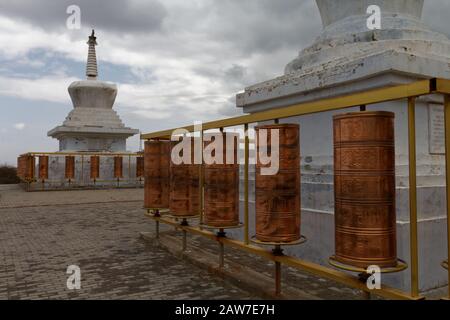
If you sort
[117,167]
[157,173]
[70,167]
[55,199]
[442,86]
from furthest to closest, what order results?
[117,167]
[70,167]
[55,199]
[157,173]
[442,86]

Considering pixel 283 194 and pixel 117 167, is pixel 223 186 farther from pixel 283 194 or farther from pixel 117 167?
pixel 117 167

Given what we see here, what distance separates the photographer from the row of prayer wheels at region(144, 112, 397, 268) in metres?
3.06

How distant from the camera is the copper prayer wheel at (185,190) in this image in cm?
585

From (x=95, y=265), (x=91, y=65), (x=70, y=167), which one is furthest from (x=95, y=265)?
(x=91, y=65)

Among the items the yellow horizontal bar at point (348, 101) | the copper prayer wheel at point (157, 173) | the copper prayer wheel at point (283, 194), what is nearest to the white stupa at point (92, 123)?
the copper prayer wheel at point (157, 173)

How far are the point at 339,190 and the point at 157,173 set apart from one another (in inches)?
161

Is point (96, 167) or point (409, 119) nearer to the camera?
point (409, 119)

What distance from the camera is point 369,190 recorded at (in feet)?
10.0

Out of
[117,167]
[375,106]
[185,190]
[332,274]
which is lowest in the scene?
[332,274]
